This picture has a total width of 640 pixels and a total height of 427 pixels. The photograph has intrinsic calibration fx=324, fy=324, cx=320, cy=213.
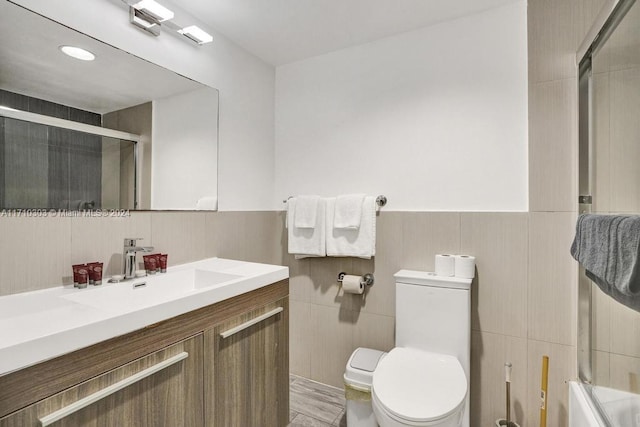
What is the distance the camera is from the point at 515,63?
1.69 m

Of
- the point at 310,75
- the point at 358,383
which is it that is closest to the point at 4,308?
the point at 358,383

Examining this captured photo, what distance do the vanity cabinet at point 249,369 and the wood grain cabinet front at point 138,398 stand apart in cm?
6

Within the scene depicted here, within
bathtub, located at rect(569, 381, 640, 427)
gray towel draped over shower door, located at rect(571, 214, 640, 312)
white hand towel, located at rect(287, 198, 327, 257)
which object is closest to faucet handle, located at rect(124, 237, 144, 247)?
white hand towel, located at rect(287, 198, 327, 257)

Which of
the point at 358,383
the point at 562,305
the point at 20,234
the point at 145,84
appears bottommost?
the point at 358,383

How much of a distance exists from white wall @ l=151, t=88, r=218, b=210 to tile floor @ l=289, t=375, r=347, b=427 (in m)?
1.35

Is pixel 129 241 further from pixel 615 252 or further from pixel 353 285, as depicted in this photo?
pixel 615 252

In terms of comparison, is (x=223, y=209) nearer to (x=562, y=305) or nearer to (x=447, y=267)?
(x=447, y=267)

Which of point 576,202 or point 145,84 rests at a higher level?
point 145,84

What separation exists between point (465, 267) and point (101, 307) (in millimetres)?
1626

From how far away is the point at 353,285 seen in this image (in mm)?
1986

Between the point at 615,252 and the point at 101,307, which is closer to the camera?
the point at 615,252

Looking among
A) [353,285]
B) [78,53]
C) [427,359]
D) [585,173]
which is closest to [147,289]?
[78,53]

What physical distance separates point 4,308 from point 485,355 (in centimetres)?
209

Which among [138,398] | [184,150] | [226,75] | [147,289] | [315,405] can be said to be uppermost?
[226,75]
